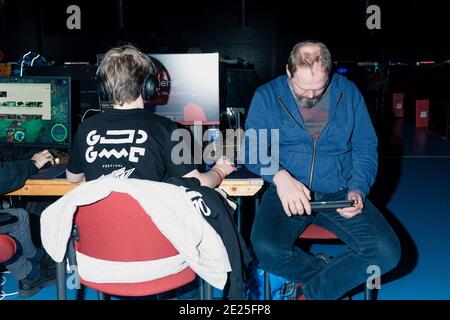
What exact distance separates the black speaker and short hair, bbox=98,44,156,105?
116 centimetres

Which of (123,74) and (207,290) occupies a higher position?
(123,74)

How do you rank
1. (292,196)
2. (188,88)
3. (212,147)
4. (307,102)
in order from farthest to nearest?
(188,88) < (212,147) < (307,102) < (292,196)

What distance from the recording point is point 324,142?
6.84 ft

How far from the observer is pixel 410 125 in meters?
8.66

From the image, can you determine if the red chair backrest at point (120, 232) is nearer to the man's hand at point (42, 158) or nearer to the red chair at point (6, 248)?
the red chair at point (6, 248)

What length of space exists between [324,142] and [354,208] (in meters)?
0.35

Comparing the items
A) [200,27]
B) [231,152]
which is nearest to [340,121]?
[231,152]

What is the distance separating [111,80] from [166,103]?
95 centimetres

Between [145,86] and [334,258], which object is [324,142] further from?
[145,86]

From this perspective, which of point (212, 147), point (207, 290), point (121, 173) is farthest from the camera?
point (212, 147)

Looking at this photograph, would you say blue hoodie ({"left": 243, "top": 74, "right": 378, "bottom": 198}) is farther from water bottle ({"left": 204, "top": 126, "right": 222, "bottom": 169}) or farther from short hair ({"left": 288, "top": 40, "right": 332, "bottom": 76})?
water bottle ({"left": 204, "top": 126, "right": 222, "bottom": 169})

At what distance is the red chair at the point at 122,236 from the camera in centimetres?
138

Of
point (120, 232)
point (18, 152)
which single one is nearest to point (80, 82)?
point (18, 152)

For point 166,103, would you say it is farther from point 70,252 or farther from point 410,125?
point 410,125
